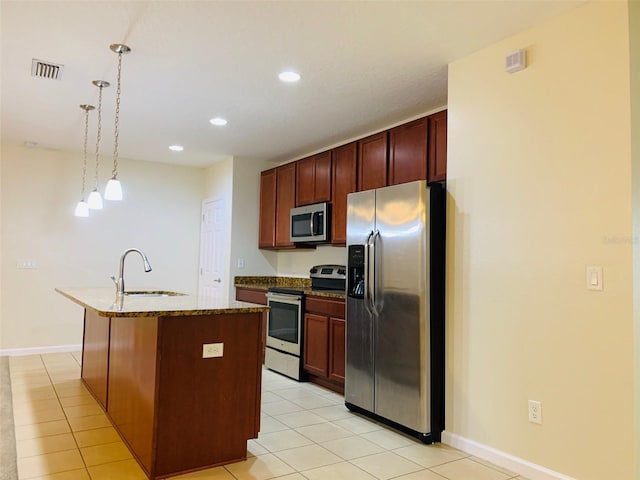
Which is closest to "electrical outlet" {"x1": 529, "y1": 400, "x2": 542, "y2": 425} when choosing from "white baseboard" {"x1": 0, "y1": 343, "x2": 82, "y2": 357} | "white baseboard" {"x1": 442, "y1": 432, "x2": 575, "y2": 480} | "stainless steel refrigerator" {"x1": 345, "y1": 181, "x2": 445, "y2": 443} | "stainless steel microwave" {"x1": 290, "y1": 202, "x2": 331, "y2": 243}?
"white baseboard" {"x1": 442, "y1": 432, "x2": 575, "y2": 480}

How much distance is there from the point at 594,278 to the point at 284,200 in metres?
3.88

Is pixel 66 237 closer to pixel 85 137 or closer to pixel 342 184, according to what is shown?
pixel 85 137

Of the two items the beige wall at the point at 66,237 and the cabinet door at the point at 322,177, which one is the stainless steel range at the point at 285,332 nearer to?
the cabinet door at the point at 322,177

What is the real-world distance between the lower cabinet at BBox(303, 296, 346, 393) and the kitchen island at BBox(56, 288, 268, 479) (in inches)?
57.4

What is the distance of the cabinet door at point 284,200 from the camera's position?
5.57 meters

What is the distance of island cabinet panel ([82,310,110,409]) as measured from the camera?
12.1 ft

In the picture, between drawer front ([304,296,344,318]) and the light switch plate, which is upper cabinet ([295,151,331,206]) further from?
the light switch plate

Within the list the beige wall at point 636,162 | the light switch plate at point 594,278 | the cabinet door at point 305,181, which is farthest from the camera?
the cabinet door at point 305,181

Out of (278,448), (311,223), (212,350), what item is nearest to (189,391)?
(212,350)

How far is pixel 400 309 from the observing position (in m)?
3.19

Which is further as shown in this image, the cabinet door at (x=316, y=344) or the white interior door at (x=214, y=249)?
the white interior door at (x=214, y=249)

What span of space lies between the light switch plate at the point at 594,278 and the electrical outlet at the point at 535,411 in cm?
70

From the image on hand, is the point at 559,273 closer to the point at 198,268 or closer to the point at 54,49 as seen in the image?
the point at 54,49

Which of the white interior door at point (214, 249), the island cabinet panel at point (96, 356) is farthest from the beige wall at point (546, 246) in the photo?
the white interior door at point (214, 249)
